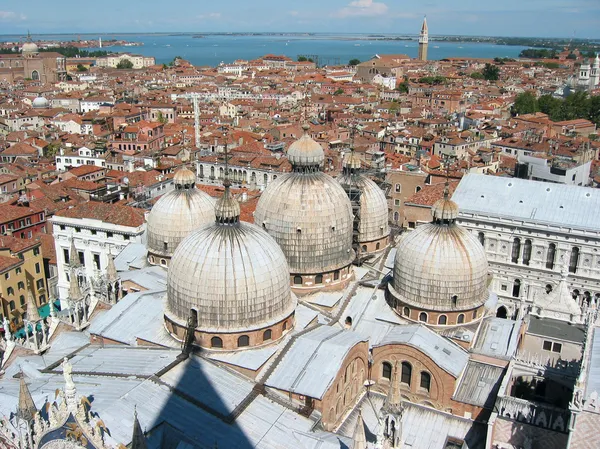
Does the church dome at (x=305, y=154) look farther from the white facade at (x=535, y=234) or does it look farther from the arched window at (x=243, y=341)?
the white facade at (x=535, y=234)


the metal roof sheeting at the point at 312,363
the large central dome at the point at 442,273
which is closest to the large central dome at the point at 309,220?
the large central dome at the point at 442,273

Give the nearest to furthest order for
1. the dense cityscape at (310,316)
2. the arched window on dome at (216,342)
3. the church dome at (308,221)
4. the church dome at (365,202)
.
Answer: the dense cityscape at (310,316)
the arched window on dome at (216,342)
the church dome at (308,221)
the church dome at (365,202)

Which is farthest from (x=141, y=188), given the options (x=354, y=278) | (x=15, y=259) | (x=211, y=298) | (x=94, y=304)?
(x=211, y=298)

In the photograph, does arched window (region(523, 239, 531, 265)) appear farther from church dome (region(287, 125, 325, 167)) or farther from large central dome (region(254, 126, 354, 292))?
church dome (region(287, 125, 325, 167))

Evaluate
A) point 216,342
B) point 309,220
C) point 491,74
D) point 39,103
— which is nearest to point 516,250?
point 309,220

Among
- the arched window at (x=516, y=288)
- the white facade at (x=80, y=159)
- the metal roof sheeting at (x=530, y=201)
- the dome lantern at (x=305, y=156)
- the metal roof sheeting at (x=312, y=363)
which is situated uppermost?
the dome lantern at (x=305, y=156)

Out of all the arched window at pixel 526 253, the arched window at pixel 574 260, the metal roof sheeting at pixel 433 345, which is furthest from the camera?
the arched window at pixel 526 253

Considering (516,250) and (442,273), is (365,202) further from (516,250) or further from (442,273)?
(516,250)
